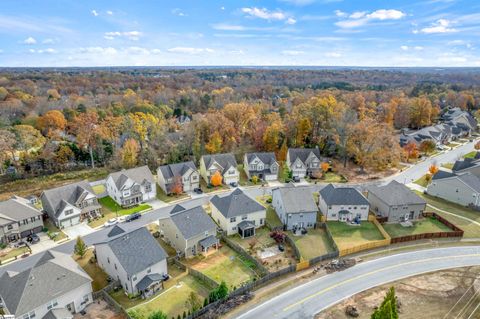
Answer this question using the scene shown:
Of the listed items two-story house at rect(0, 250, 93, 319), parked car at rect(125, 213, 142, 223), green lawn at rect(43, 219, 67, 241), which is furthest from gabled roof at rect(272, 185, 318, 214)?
green lawn at rect(43, 219, 67, 241)

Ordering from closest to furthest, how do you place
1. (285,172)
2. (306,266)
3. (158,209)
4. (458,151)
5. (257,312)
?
1. (257,312)
2. (306,266)
3. (158,209)
4. (285,172)
5. (458,151)

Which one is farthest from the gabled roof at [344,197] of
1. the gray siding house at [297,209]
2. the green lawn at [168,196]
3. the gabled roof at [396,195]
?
the green lawn at [168,196]

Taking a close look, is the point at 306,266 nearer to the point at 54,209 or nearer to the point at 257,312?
the point at 257,312

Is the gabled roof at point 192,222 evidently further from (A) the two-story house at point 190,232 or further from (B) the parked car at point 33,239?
(B) the parked car at point 33,239

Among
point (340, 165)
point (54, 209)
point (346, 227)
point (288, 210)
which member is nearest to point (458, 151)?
point (340, 165)

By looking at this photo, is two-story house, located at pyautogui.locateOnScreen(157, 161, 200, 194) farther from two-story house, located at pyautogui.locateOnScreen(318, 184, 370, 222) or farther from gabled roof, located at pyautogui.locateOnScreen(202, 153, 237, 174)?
two-story house, located at pyautogui.locateOnScreen(318, 184, 370, 222)

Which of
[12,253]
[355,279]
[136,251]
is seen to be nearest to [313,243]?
[355,279]

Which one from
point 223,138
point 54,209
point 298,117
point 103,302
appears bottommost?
point 103,302
